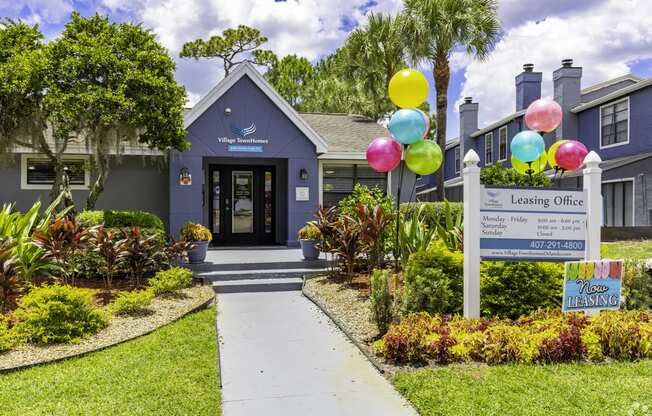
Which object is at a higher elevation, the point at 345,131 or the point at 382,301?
the point at 345,131

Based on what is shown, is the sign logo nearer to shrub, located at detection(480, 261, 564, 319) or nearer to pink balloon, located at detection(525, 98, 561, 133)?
pink balloon, located at detection(525, 98, 561, 133)

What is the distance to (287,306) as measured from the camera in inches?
284

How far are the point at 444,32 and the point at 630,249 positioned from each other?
27.4 ft

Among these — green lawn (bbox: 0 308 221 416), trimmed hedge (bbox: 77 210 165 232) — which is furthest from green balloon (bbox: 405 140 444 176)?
A: trimmed hedge (bbox: 77 210 165 232)

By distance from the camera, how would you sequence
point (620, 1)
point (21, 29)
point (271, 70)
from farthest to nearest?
1. point (271, 70)
2. point (620, 1)
3. point (21, 29)

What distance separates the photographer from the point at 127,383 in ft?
13.4

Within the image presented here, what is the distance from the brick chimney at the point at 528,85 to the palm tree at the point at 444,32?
761 cm

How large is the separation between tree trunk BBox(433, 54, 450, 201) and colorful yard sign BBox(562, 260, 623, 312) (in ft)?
33.4

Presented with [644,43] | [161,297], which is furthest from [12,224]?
[644,43]

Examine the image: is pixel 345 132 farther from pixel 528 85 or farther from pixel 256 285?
pixel 528 85

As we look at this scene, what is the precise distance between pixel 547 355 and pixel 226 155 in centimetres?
919

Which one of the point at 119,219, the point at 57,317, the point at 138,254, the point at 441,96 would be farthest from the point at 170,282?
the point at 441,96

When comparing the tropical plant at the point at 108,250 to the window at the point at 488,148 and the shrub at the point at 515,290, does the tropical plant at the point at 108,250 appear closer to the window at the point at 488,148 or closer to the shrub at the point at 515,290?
the shrub at the point at 515,290

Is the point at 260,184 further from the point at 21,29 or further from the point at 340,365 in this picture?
the point at 340,365
